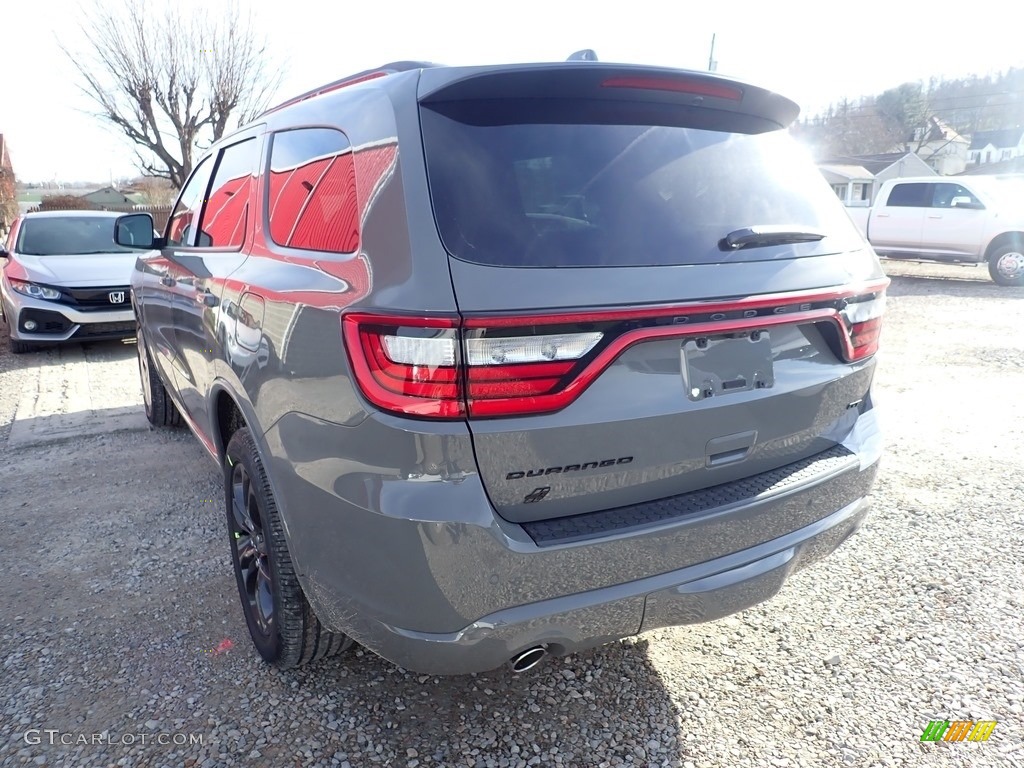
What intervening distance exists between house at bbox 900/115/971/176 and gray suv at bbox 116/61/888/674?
70.5 metres

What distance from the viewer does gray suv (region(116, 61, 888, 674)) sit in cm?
162

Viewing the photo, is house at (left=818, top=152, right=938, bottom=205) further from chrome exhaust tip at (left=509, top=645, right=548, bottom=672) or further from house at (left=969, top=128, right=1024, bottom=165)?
chrome exhaust tip at (left=509, top=645, right=548, bottom=672)

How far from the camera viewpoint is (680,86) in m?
2.04

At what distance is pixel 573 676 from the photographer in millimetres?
2445

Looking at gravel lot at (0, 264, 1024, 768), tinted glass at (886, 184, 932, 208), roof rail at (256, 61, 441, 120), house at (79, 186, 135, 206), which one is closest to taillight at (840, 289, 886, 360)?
gravel lot at (0, 264, 1024, 768)

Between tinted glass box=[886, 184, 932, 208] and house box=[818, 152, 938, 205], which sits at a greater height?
house box=[818, 152, 938, 205]

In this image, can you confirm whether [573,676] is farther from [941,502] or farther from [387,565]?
[941,502]

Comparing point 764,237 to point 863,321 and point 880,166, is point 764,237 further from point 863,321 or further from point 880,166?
point 880,166

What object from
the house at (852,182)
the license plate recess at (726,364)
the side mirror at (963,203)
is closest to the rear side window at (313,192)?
the license plate recess at (726,364)

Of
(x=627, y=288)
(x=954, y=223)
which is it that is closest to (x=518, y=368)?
(x=627, y=288)

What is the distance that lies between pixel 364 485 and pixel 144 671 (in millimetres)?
1412

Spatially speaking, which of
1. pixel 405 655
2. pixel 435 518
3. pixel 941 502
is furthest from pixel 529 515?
pixel 941 502

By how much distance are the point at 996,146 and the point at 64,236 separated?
89.4 m

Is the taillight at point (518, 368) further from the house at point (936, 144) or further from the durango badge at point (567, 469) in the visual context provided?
the house at point (936, 144)
